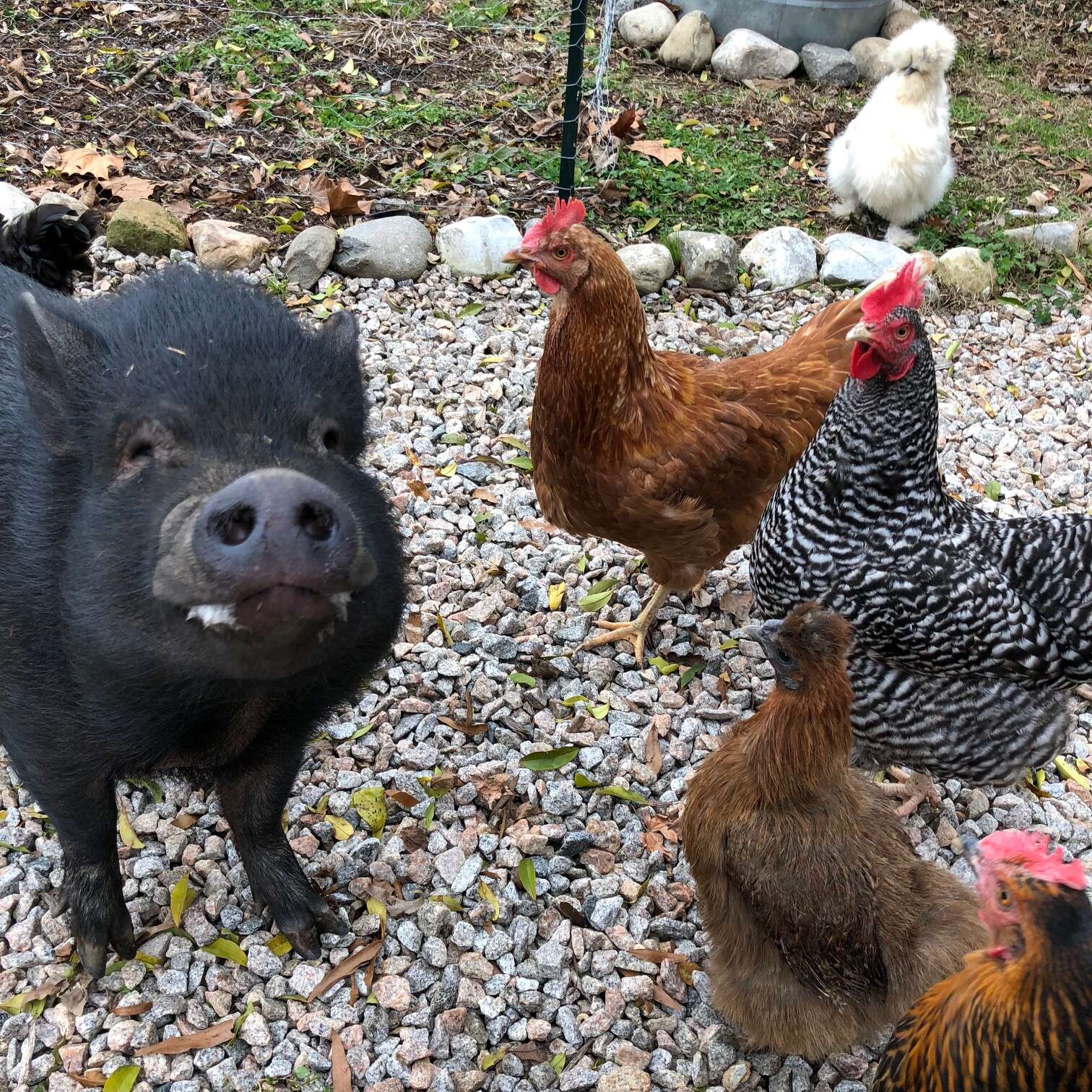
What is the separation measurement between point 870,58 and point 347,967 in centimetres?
876

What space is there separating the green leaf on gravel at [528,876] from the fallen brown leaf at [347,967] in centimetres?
48

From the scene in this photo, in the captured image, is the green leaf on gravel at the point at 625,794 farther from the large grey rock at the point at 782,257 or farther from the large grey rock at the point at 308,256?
the large grey rock at the point at 782,257

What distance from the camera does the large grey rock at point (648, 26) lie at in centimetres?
850

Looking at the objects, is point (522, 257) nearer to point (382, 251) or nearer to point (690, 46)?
point (382, 251)

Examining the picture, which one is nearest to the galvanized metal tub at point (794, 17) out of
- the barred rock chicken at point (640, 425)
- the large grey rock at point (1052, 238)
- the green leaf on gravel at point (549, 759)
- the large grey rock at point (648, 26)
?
the large grey rock at point (648, 26)

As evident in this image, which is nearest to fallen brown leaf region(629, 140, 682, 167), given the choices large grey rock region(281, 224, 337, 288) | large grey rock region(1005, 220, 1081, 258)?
large grey rock region(1005, 220, 1081, 258)

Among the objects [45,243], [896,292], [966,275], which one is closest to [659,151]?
[966,275]

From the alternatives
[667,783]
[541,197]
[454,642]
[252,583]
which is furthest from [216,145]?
[252,583]

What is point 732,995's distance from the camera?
267 cm

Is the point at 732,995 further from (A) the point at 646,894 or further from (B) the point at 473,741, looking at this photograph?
(B) the point at 473,741

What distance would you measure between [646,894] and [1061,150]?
7.55 meters

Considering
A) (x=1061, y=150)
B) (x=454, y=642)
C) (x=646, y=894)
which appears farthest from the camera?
(x=1061, y=150)

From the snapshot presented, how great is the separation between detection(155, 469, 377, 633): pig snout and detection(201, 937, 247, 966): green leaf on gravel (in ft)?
5.40

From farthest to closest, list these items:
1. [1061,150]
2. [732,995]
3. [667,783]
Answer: [1061,150] → [667,783] → [732,995]
